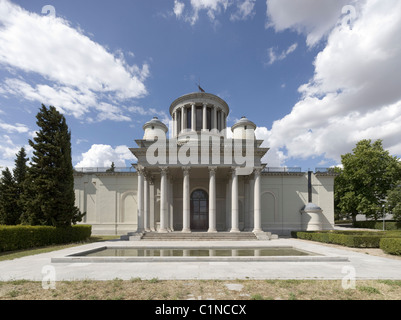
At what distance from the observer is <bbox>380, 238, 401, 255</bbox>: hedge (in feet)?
46.3

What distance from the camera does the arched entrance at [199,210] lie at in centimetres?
3062

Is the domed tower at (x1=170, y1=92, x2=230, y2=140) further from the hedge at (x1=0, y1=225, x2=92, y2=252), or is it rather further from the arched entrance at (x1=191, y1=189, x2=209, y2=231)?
the hedge at (x1=0, y1=225, x2=92, y2=252)

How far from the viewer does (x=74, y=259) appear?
37.8 feet

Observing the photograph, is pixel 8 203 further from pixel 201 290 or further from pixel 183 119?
pixel 201 290

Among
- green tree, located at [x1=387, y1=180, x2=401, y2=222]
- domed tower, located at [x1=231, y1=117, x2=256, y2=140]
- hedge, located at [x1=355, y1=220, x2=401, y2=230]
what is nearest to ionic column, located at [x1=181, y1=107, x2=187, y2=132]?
domed tower, located at [x1=231, y1=117, x2=256, y2=140]

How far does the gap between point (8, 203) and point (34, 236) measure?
39.3 feet

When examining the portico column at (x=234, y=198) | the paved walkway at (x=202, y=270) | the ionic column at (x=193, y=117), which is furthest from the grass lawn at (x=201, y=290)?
the ionic column at (x=193, y=117)

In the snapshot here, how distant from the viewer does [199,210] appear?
102ft

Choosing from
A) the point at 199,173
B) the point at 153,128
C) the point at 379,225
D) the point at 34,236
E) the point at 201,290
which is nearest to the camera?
the point at 201,290

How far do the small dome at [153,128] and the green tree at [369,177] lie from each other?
112ft

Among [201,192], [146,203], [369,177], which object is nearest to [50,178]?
[146,203]

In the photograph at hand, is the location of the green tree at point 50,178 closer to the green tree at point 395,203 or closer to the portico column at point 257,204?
the portico column at point 257,204
